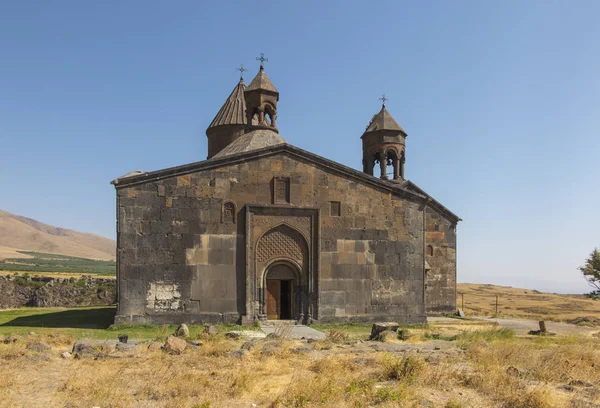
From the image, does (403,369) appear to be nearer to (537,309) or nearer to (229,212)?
(229,212)

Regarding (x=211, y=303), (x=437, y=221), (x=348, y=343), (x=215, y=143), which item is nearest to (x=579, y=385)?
(x=348, y=343)

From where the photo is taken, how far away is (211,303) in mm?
13547

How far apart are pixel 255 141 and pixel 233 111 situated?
645 cm

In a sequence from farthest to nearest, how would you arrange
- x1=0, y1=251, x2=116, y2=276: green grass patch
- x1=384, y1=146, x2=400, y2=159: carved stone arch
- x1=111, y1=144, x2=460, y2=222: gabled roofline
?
1. x1=0, y1=251, x2=116, y2=276: green grass patch
2. x1=384, y1=146, x2=400, y2=159: carved stone arch
3. x1=111, y1=144, x2=460, y2=222: gabled roofline

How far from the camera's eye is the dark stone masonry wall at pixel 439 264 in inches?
783

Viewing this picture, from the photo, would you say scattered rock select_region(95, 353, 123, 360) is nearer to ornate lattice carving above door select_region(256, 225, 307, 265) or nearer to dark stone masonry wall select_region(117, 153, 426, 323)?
dark stone masonry wall select_region(117, 153, 426, 323)

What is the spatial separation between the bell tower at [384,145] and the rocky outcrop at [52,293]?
1320 centimetres

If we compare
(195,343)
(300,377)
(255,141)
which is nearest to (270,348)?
(195,343)

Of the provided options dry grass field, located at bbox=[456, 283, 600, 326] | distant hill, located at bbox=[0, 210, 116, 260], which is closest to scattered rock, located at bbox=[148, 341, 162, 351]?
dry grass field, located at bbox=[456, 283, 600, 326]

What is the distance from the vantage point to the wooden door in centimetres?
1459

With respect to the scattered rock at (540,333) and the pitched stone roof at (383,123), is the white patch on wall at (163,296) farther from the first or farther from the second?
the pitched stone roof at (383,123)

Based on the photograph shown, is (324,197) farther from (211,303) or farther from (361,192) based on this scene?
(211,303)

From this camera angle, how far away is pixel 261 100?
1817cm

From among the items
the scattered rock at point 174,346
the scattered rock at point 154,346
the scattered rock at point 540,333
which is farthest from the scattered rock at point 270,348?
the scattered rock at point 540,333
